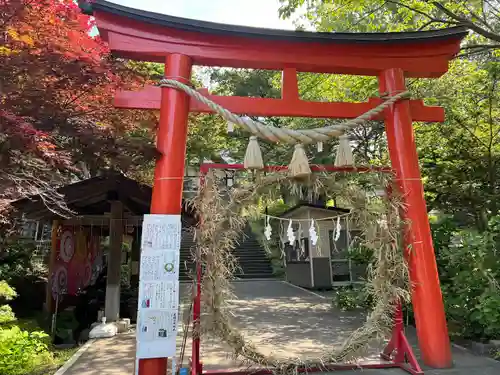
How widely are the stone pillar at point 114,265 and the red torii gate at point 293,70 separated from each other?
3.98 meters

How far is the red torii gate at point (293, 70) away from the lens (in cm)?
492

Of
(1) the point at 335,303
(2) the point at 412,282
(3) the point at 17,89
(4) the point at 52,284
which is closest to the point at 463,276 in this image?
(2) the point at 412,282

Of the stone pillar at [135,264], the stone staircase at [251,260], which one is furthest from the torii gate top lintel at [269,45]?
the stone staircase at [251,260]

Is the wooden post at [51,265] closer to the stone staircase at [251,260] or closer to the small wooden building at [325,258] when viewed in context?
the small wooden building at [325,258]

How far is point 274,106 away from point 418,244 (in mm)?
2753

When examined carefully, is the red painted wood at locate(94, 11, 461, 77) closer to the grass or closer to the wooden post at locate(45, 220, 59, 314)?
the grass

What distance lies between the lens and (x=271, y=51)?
5.49 meters

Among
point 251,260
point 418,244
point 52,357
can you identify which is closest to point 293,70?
point 418,244

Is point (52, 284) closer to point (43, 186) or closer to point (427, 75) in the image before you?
point (43, 186)

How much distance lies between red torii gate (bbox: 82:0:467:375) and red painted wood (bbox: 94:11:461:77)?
0.04ft

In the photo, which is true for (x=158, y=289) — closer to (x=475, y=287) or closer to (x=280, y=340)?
(x=280, y=340)

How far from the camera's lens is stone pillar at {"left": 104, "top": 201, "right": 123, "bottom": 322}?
7949 millimetres

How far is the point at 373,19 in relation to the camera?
8820mm

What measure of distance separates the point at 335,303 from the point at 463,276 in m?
4.62
